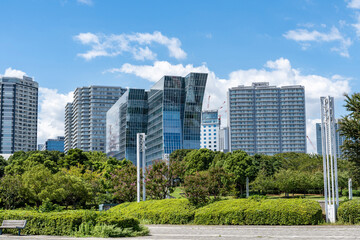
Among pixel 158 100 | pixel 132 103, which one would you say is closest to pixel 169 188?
pixel 158 100

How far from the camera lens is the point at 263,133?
191m

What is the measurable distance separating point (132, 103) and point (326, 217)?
103 meters

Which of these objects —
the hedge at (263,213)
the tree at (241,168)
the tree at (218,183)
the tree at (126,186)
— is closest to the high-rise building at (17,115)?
the tree at (241,168)

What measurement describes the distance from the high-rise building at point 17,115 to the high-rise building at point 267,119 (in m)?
90.8

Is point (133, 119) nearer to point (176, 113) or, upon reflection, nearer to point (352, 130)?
point (176, 113)

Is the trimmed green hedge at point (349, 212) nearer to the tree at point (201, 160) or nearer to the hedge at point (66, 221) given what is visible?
the hedge at point (66, 221)

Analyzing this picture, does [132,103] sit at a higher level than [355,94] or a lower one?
higher

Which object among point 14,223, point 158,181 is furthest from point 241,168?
point 14,223

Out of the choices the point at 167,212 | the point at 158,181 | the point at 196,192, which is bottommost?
the point at 167,212

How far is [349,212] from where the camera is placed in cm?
2067

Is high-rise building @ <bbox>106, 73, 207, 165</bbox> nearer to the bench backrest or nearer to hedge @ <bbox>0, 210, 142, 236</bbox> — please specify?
hedge @ <bbox>0, 210, 142, 236</bbox>

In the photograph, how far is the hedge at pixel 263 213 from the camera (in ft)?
68.7

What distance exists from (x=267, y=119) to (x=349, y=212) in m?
174

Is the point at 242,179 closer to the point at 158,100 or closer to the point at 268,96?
the point at 158,100
